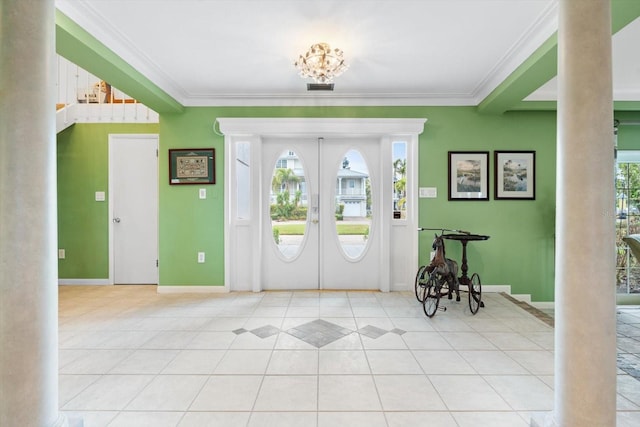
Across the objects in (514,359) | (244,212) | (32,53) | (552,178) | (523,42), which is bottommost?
(514,359)

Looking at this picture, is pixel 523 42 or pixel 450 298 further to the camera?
pixel 450 298

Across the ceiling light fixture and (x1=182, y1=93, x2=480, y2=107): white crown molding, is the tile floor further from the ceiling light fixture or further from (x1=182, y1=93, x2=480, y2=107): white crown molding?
(x1=182, y1=93, x2=480, y2=107): white crown molding

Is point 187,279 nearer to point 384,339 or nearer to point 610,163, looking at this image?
point 384,339

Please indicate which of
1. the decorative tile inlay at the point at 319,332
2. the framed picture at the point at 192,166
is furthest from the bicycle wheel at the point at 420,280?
the framed picture at the point at 192,166

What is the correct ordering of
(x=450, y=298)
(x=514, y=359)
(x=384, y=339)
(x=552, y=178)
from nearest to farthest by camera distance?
1. (x=514, y=359)
2. (x=384, y=339)
3. (x=450, y=298)
4. (x=552, y=178)

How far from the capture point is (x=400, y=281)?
393cm

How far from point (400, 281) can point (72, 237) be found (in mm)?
4587

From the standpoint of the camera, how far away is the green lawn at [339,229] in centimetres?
397

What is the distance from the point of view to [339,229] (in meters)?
3.98

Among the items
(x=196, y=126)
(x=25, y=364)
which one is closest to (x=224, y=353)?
(x=25, y=364)

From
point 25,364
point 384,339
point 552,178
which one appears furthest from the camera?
point 552,178

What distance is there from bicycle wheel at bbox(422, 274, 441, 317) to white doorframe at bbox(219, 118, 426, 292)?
0.79 meters

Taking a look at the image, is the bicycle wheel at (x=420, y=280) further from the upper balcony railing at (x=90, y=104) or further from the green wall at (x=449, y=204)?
the upper balcony railing at (x=90, y=104)

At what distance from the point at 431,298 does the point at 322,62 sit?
2.45m
